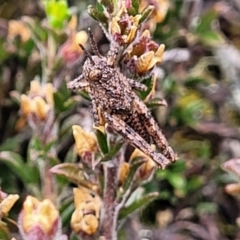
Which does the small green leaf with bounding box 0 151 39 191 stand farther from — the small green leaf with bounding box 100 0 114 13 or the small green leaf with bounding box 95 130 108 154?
the small green leaf with bounding box 100 0 114 13

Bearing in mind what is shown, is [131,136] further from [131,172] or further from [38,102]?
[38,102]

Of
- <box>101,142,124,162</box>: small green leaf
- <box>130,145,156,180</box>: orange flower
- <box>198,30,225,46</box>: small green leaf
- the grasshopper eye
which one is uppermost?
the grasshopper eye

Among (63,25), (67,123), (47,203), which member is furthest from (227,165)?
(63,25)

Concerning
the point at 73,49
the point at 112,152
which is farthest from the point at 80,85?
the point at 73,49

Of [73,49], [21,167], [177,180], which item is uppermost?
[73,49]

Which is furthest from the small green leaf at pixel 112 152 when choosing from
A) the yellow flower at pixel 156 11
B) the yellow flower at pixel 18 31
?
the yellow flower at pixel 18 31

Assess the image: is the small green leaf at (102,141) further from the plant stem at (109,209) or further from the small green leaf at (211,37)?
the small green leaf at (211,37)

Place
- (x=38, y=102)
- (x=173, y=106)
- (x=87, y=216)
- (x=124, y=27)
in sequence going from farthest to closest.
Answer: (x=173, y=106)
(x=38, y=102)
(x=87, y=216)
(x=124, y=27)

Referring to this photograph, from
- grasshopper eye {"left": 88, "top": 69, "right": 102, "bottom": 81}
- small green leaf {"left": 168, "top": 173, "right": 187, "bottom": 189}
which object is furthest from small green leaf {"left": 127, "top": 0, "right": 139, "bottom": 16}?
small green leaf {"left": 168, "top": 173, "right": 187, "bottom": 189}
